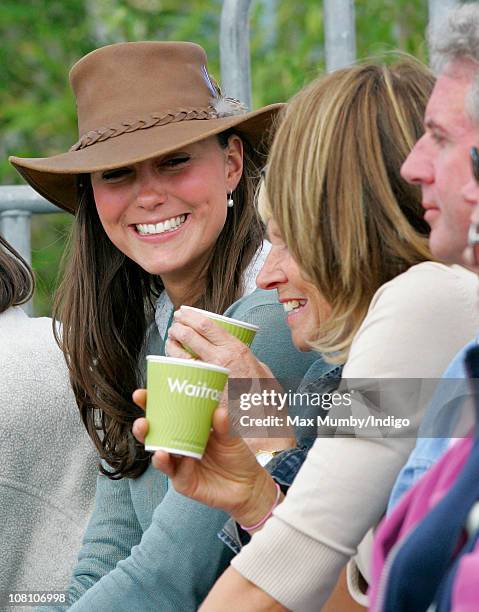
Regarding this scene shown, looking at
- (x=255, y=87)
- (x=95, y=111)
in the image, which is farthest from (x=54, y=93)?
(x=95, y=111)

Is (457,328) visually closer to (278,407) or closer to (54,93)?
(278,407)

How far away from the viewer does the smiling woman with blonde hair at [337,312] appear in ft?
7.17

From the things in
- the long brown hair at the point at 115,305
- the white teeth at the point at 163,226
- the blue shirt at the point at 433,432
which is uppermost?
the blue shirt at the point at 433,432

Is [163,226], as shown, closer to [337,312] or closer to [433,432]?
[337,312]

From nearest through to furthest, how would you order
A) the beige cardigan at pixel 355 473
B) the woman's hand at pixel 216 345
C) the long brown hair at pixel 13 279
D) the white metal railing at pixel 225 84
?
the beige cardigan at pixel 355 473 → the woman's hand at pixel 216 345 → the long brown hair at pixel 13 279 → the white metal railing at pixel 225 84

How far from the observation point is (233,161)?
3.59 meters

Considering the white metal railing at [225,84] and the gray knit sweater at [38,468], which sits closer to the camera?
the gray knit sweater at [38,468]

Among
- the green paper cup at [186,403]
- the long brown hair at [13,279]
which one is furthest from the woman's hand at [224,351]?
the long brown hair at [13,279]

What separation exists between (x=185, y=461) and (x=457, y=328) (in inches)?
21.4

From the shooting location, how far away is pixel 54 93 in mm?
8641

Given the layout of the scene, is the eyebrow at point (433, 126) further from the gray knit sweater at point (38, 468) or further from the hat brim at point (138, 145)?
the gray knit sweater at point (38, 468)

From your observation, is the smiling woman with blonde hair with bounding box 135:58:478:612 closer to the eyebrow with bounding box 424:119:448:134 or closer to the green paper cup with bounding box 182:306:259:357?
the green paper cup with bounding box 182:306:259:357

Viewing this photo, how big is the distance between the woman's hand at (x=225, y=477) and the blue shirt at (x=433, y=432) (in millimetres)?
340

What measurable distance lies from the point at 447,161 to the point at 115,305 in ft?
5.40
